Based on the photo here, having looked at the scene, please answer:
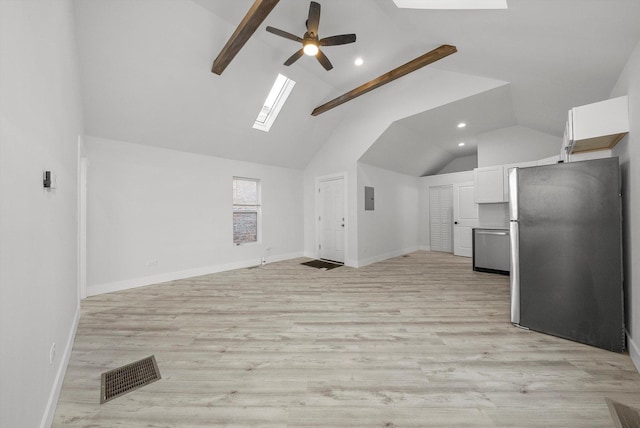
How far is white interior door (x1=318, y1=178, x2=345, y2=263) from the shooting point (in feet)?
18.7

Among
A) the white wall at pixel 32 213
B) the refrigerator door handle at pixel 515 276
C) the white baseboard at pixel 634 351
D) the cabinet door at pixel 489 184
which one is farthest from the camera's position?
the cabinet door at pixel 489 184

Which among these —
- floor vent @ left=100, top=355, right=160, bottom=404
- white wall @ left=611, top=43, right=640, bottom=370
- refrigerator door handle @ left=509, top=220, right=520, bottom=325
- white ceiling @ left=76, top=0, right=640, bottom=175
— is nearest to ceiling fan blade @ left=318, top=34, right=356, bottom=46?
white ceiling @ left=76, top=0, right=640, bottom=175

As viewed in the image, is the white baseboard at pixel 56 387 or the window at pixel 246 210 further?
the window at pixel 246 210

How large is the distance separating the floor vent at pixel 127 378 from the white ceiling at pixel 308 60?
3.42 metres

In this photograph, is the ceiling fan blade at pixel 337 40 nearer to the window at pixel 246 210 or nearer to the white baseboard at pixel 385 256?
the window at pixel 246 210

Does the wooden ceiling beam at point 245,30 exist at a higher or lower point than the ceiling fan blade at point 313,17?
lower

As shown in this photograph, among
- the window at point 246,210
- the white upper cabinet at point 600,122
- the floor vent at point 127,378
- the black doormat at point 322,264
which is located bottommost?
the floor vent at point 127,378

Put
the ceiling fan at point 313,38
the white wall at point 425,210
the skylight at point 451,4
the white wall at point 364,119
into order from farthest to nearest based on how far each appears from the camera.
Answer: the white wall at point 425,210
the white wall at point 364,119
the ceiling fan at point 313,38
the skylight at point 451,4

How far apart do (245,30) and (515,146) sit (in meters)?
5.25

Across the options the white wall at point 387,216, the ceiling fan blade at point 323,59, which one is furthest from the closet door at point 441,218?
the ceiling fan blade at point 323,59

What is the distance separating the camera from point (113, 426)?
1.34 meters

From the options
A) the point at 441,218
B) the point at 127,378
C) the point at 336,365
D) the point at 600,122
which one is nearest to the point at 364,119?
the point at 600,122

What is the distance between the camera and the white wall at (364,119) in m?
3.96

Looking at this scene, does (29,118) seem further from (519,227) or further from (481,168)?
(481,168)
